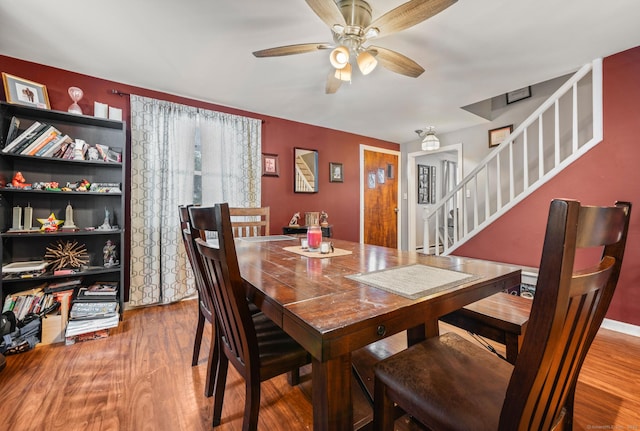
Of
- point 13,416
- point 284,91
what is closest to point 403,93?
point 284,91

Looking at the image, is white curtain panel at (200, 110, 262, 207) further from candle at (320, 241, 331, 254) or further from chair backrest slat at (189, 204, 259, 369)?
chair backrest slat at (189, 204, 259, 369)

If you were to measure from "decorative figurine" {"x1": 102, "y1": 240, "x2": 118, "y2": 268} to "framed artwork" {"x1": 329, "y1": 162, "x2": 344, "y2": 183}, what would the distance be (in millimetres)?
2871

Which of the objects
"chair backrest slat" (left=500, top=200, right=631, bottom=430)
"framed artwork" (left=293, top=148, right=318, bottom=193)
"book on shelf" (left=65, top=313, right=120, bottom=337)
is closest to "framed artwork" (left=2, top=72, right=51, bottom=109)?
"book on shelf" (left=65, top=313, right=120, bottom=337)

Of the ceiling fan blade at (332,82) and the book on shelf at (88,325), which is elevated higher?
the ceiling fan blade at (332,82)

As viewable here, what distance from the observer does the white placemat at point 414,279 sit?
0.85m

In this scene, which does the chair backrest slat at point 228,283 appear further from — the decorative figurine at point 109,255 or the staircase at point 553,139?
the staircase at point 553,139

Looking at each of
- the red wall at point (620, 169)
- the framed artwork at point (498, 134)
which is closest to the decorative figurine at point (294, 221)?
the red wall at point (620, 169)

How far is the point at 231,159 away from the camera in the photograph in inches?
126

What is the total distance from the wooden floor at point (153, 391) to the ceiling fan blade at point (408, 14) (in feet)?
6.93

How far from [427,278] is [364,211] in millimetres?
3667

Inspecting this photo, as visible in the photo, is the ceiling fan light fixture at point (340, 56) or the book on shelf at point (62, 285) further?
the book on shelf at point (62, 285)

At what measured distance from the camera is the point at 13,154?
6.68ft

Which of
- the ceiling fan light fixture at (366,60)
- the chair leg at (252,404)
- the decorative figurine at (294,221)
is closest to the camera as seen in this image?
the chair leg at (252,404)

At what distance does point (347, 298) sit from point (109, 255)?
8.74 ft
